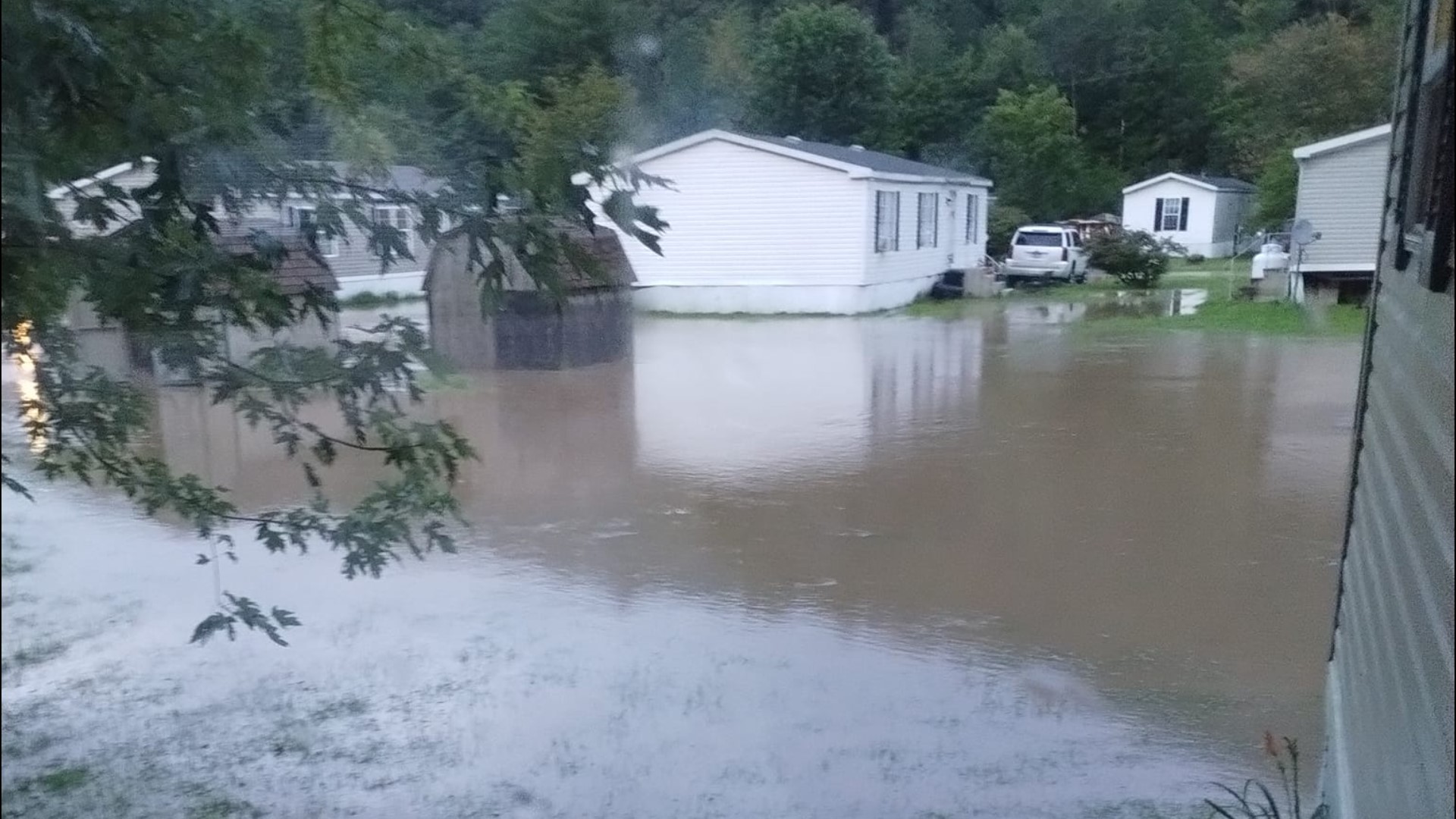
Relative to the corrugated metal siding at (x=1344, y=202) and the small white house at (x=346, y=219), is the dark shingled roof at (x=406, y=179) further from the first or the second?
the corrugated metal siding at (x=1344, y=202)

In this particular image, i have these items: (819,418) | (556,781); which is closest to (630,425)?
(819,418)

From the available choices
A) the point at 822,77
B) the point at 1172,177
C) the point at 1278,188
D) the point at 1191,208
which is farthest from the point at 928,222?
the point at 1191,208

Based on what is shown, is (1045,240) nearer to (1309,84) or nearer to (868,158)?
(868,158)

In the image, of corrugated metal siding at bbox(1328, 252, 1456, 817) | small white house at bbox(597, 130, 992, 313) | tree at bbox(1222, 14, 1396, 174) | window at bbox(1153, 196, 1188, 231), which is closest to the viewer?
corrugated metal siding at bbox(1328, 252, 1456, 817)

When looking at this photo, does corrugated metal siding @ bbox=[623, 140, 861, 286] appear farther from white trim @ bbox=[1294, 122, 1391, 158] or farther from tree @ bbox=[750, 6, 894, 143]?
white trim @ bbox=[1294, 122, 1391, 158]

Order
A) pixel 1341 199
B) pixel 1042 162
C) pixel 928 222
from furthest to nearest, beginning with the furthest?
pixel 1042 162
pixel 928 222
pixel 1341 199

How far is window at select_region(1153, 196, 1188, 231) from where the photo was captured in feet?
87.5

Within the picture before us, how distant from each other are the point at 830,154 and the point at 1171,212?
11566mm

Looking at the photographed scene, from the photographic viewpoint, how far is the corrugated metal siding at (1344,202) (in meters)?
16.4

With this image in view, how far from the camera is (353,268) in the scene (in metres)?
3.45

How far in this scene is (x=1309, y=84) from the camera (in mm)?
20766

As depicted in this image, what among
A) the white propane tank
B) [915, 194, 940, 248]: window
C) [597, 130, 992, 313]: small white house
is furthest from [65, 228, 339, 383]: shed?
[915, 194, 940, 248]: window

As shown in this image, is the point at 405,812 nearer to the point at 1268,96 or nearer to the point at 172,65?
the point at 172,65

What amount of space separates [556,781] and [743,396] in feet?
26.0
